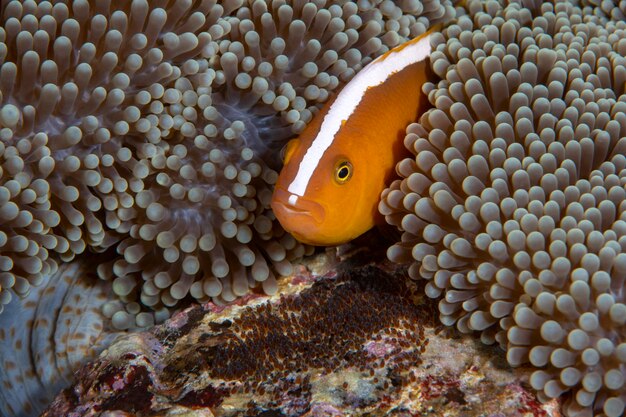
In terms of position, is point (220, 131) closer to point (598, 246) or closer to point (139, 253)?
point (139, 253)

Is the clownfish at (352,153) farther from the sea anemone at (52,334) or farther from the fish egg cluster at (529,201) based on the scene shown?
the sea anemone at (52,334)

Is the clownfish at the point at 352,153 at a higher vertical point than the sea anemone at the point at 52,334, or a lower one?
higher

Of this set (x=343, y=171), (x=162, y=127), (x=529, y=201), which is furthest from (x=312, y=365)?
(x=162, y=127)

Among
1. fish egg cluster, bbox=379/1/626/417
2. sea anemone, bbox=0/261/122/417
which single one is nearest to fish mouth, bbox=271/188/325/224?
fish egg cluster, bbox=379/1/626/417

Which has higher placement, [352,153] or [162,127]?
[162,127]

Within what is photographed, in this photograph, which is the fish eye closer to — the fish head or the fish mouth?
the fish head

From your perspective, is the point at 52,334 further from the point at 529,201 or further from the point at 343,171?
the point at 529,201

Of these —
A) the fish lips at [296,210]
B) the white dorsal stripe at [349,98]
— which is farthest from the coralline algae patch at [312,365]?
the white dorsal stripe at [349,98]
